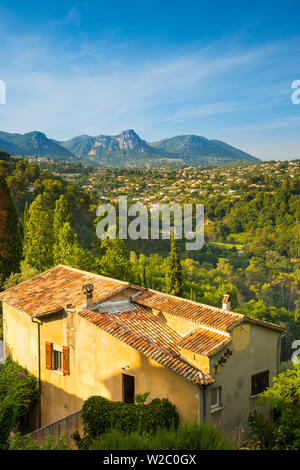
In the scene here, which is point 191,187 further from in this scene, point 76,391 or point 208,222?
point 76,391

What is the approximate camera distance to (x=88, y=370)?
43.1 ft

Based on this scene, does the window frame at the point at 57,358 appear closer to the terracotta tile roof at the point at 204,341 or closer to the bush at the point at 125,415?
the bush at the point at 125,415

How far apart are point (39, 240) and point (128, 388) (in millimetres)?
19845

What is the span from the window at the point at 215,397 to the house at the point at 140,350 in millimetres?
29

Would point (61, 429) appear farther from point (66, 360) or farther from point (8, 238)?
point (8, 238)

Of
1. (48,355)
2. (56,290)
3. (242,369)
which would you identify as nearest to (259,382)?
(242,369)

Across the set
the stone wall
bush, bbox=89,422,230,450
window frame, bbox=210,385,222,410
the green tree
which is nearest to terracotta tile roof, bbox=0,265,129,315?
the stone wall

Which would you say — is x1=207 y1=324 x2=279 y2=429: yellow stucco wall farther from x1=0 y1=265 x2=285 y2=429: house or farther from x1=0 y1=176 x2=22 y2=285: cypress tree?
x1=0 y1=176 x2=22 y2=285: cypress tree

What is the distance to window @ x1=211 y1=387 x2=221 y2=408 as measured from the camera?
37.0ft

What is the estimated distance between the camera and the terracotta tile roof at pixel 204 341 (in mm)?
11336

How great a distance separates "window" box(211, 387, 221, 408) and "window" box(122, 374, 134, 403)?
100 inches

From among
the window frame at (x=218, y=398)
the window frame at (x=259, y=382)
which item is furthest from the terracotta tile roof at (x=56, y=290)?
the window frame at (x=259, y=382)
